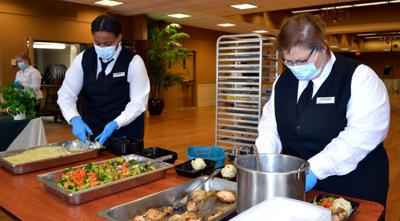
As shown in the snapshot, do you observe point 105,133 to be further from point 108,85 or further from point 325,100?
point 325,100

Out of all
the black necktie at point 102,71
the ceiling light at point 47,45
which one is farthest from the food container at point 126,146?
the ceiling light at point 47,45

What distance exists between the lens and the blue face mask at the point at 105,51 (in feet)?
7.42

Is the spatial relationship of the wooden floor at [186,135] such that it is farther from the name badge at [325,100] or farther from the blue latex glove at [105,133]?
the blue latex glove at [105,133]

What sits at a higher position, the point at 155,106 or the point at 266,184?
the point at 266,184

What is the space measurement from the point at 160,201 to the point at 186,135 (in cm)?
540

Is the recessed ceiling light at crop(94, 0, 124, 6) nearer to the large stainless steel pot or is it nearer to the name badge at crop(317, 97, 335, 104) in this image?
the name badge at crop(317, 97, 335, 104)

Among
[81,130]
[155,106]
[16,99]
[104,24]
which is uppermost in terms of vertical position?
[104,24]

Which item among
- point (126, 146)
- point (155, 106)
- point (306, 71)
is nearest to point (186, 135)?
point (155, 106)

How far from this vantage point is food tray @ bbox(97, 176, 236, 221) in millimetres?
1174

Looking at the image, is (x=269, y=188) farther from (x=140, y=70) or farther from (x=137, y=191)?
(x=140, y=70)

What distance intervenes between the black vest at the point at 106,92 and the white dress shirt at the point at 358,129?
4.73 feet

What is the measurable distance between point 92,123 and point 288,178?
182 cm

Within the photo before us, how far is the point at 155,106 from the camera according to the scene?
9562 mm

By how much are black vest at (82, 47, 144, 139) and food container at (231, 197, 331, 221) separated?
1.68m
